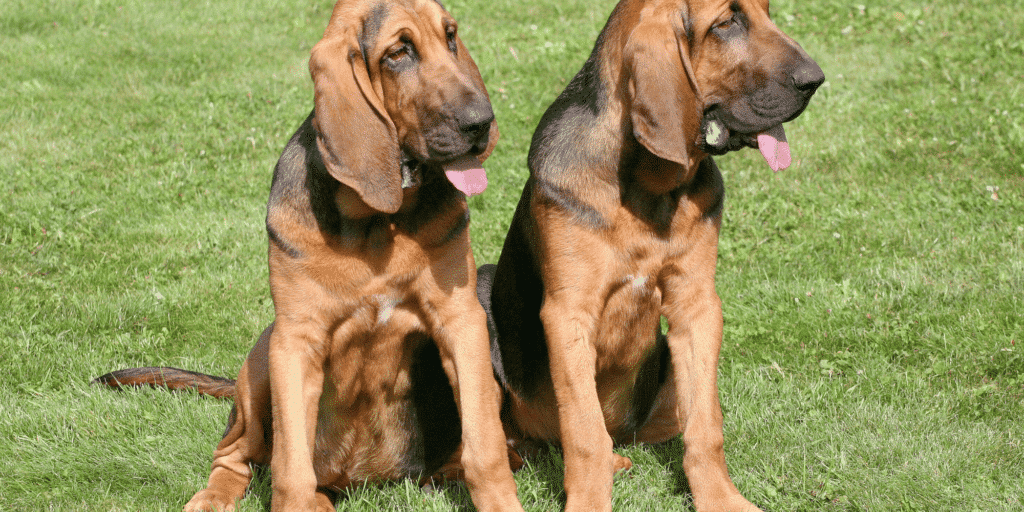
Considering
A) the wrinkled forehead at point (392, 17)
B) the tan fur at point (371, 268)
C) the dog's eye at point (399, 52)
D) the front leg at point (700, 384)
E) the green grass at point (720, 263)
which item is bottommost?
the green grass at point (720, 263)

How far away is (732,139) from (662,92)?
16.6 inches

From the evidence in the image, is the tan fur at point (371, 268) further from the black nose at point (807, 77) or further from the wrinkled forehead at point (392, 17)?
the black nose at point (807, 77)

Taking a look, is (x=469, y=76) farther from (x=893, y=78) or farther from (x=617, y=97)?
(x=893, y=78)

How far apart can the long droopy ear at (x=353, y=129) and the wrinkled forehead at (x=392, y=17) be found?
0.08 m

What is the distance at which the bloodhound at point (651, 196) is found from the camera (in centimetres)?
361

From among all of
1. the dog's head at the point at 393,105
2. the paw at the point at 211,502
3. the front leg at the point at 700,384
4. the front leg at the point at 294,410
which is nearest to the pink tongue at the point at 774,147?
the front leg at the point at 700,384

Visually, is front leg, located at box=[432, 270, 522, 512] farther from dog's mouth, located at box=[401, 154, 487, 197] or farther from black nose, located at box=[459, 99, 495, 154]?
black nose, located at box=[459, 99, 495, 154]

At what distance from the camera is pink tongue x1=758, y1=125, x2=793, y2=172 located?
3764 mm

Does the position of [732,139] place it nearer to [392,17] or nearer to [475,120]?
[475,120]

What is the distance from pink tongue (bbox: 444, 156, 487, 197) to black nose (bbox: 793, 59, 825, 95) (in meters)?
1.26

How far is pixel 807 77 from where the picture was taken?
3.57 m

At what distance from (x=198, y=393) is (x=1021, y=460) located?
13.1ft

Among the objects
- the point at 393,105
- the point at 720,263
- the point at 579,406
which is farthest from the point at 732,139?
the point at 720,263

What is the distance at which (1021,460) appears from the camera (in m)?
4.10
